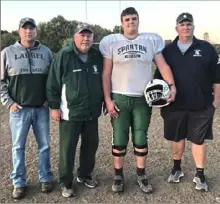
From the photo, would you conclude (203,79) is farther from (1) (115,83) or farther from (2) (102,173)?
(2) (102,173)

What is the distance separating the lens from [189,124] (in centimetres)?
445

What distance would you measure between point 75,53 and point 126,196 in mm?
1812

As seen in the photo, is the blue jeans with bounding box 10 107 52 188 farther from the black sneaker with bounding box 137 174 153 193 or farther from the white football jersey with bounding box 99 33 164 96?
the black sneaker with bounding box 137 174 153 193

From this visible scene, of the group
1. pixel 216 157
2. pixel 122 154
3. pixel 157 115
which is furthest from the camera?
pixel 157 115

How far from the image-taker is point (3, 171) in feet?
16.4

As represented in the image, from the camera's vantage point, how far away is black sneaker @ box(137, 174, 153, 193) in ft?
14.2

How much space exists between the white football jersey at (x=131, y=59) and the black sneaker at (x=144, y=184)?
43.2 inches

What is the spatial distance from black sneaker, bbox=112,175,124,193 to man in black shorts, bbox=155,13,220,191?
0.85 m

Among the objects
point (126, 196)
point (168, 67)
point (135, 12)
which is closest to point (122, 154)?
point (126, 196)

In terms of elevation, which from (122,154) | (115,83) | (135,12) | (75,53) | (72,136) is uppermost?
(135,12)

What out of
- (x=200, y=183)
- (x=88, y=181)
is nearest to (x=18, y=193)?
(x=88, y=181)

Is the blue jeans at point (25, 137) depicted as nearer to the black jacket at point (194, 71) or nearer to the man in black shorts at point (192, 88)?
the man in black shorts at point (192, 88)

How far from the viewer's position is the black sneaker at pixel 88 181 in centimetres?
449

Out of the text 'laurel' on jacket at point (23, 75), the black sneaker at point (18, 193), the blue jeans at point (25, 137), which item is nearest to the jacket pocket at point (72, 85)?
the text 'laurel' on jacket at point (23, 75)
